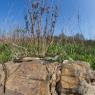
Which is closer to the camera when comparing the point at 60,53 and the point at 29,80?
the point at 29,80

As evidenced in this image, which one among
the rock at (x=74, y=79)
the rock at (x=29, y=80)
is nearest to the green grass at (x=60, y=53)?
the rock at (x=74, y=79)

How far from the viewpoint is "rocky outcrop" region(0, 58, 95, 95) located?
21.2 feet

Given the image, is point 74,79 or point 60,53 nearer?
point 74,79

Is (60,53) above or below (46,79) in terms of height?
above

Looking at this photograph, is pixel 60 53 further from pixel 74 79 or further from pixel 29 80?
pixel 29 80

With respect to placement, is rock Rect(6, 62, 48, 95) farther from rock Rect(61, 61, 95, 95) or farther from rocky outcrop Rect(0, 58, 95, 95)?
rock Rect(61, 61, 95, 95)

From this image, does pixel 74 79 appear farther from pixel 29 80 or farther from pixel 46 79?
pixel 29 80

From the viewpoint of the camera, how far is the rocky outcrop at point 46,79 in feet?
21.2

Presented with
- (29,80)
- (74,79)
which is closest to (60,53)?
(74,79)

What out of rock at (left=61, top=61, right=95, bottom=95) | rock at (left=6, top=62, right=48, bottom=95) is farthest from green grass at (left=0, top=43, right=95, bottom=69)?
rock at (left=6, top=62, right=48, bottom=95)

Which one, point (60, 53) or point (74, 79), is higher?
point (60, 53)

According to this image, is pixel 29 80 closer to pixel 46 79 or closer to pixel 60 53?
pixel 46 79

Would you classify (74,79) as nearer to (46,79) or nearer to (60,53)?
(46,79)

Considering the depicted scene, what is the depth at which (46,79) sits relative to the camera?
653 centimetres
